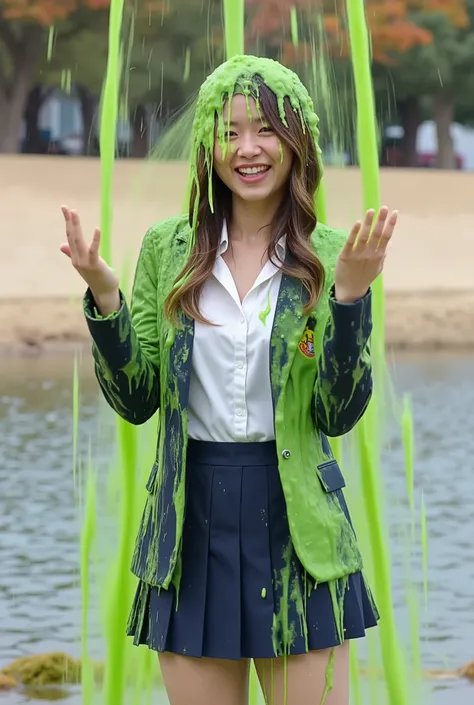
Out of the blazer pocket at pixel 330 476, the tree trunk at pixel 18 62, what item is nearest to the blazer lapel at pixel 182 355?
the blazer pocket at pixel 330 476

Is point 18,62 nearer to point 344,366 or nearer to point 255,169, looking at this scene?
point 255,169

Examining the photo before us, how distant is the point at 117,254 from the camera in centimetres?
1184

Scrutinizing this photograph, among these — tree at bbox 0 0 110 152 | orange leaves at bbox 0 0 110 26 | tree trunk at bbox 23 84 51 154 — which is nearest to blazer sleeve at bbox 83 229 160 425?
tree at bbox 0 0 110 152

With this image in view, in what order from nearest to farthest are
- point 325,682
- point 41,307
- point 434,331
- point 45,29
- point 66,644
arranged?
point 325,682 → point 66,644 → point 41,307 → point 434,331 → point 45,29

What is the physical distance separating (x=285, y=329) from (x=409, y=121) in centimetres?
2204

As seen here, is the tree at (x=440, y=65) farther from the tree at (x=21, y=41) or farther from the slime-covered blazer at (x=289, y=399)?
the slime-covered blazer at (x=289, y=399)

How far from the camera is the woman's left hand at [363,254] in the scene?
173cm

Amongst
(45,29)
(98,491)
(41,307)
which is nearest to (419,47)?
(45,29)

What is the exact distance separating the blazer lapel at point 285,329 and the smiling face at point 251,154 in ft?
0.43

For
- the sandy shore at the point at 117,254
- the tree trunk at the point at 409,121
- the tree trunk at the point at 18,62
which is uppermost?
the tree trunk at the point at 409,121

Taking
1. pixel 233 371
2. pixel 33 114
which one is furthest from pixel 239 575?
pixel 33 114

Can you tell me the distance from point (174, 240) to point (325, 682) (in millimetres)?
658

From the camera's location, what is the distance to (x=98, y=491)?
2.73m

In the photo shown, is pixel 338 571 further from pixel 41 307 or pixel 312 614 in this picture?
pixel 41 307
